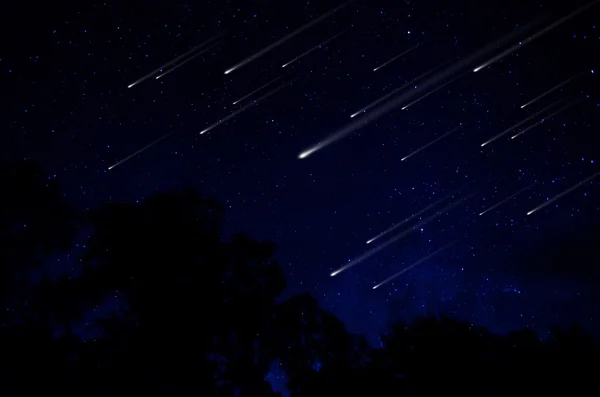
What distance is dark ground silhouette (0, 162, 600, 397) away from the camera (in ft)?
23.1

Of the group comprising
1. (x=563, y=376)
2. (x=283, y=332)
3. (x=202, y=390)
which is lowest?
(x=283, y=332)

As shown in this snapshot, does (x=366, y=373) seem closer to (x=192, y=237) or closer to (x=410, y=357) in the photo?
(x=410, y=357)

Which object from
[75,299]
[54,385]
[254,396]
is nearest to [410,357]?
[254,396]

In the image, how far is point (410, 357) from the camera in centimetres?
596

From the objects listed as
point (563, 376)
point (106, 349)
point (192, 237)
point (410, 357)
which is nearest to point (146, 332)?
point (106, 349)

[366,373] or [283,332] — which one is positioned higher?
[366,373]

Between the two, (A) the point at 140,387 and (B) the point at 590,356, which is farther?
(A) the point at 140,387

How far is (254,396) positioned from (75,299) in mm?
5574

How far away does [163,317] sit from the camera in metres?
9.15

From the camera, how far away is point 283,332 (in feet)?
35.1

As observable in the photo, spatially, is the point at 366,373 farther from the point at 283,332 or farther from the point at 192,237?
the point at 192,237

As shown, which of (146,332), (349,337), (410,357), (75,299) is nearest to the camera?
(410,357)

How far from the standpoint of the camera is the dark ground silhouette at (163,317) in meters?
7.04

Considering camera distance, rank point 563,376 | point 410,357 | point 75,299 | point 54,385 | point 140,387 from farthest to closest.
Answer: point 75,299 → point 140,387 → point 54,385 → point 410,357 → point 563,376
